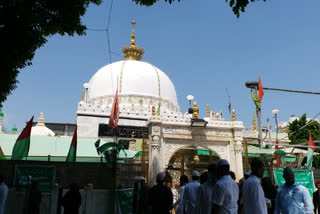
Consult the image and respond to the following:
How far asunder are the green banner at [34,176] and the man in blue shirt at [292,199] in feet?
24.3

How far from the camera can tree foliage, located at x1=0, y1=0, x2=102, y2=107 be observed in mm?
5883

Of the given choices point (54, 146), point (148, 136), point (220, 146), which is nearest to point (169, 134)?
point (148, 136)

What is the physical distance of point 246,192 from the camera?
400 cm

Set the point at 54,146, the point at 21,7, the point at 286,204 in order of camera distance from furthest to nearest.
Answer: the point at 54,146 → the point at 21,7 → the point at 286,204

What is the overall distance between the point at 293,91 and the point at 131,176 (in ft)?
26.3

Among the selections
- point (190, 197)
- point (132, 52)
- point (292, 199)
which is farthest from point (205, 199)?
point (132, 52)

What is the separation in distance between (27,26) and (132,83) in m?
28.0

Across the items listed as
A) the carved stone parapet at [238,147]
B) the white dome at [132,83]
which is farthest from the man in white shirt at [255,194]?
the white dome at [132,83]

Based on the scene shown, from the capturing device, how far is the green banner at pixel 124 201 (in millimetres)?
9594

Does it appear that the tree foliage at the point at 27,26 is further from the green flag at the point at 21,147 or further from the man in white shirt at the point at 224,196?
the green flag at the point at 21,147

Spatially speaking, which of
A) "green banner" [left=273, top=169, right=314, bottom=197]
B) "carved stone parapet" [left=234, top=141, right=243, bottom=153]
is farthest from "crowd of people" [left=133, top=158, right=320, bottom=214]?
"carved stone parapet" [left=234, top=141, right=243, bottom=153]

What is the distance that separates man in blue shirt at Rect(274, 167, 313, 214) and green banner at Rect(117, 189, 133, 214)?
593 cm

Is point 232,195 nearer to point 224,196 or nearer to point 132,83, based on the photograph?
point 224,196

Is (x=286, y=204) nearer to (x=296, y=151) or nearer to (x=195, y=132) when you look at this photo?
(x=195, y=132)
